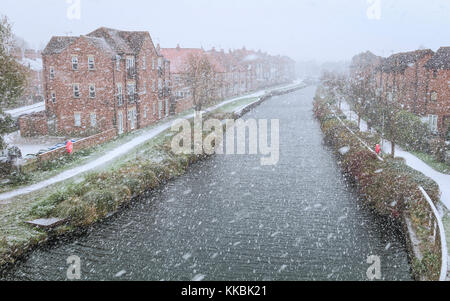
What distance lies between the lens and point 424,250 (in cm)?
1286

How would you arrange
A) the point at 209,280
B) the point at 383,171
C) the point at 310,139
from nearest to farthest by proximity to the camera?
the point at 209,280, the point at 383,171, the point at 310,139

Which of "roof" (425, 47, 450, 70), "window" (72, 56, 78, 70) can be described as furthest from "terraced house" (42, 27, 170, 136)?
"roof" (425, 47, 450, 70)

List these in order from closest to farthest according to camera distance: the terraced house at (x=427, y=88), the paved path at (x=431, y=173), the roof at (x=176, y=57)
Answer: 1. the paved path at (x=431, y=173)
2. the terraced house at (x=427, y=88)
3. the roof at (x=176, y=57)

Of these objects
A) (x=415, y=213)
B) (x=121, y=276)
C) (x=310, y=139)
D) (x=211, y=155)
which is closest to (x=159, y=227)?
(x=121, y=276)

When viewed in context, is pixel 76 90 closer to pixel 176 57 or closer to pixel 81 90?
pixel 81 90

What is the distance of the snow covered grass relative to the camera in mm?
12539

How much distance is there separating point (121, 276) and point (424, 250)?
9074 millimetres

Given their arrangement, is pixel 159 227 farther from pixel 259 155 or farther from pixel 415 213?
pixel 259 155

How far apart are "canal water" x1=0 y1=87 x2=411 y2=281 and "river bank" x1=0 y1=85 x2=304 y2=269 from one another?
0.50 m

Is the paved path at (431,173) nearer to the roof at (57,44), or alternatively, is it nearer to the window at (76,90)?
the window at (76,90)

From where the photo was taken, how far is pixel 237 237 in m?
16.0

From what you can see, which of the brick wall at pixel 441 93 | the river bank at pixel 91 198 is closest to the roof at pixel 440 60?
the brick wall at pixel 441 93

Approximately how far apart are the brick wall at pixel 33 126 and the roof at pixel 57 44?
495 cm

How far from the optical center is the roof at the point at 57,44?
32.1m
